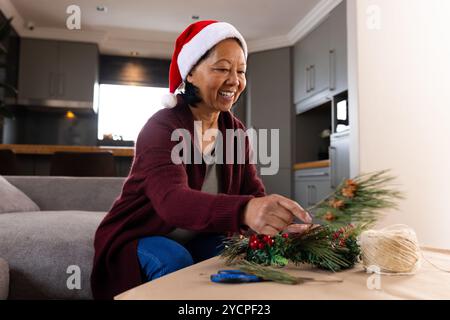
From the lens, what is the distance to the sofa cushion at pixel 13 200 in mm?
1692

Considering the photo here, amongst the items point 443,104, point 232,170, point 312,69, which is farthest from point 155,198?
point 312,69

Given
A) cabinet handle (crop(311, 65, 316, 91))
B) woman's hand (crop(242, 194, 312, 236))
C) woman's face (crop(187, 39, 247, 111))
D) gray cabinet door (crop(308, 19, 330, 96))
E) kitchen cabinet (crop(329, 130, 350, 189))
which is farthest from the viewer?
cabinet handle (crop(311, 65, 316, 91))

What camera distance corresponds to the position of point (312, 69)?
14.9 feet

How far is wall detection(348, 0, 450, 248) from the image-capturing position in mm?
2266

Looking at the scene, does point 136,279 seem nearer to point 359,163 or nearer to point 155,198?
point 155,198

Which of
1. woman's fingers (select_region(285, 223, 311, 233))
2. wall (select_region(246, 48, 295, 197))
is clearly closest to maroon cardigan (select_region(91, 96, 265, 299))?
woman's fingers (select_region(285, 223, 311, 233))

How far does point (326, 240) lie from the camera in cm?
68

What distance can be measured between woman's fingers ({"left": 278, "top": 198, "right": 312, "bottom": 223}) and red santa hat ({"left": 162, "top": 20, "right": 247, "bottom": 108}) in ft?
1.58

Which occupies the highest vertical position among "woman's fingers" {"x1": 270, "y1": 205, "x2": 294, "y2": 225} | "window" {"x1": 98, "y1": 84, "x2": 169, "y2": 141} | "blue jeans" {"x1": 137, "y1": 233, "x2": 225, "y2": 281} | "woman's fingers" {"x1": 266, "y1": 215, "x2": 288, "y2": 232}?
"window" {"x1": 98, "y1": 84, "x2": 169, "y2": 141}

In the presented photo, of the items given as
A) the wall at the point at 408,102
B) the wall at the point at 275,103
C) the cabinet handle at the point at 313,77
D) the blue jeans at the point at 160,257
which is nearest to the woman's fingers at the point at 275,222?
the blue jeans at the point at 160,257

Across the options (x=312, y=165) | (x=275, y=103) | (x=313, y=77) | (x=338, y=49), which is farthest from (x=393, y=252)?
(x=275, y=103)

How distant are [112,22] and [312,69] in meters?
2.38

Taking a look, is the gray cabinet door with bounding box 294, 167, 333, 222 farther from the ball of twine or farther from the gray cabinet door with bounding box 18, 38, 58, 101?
the ball of twine

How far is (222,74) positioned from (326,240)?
0.44 metres
